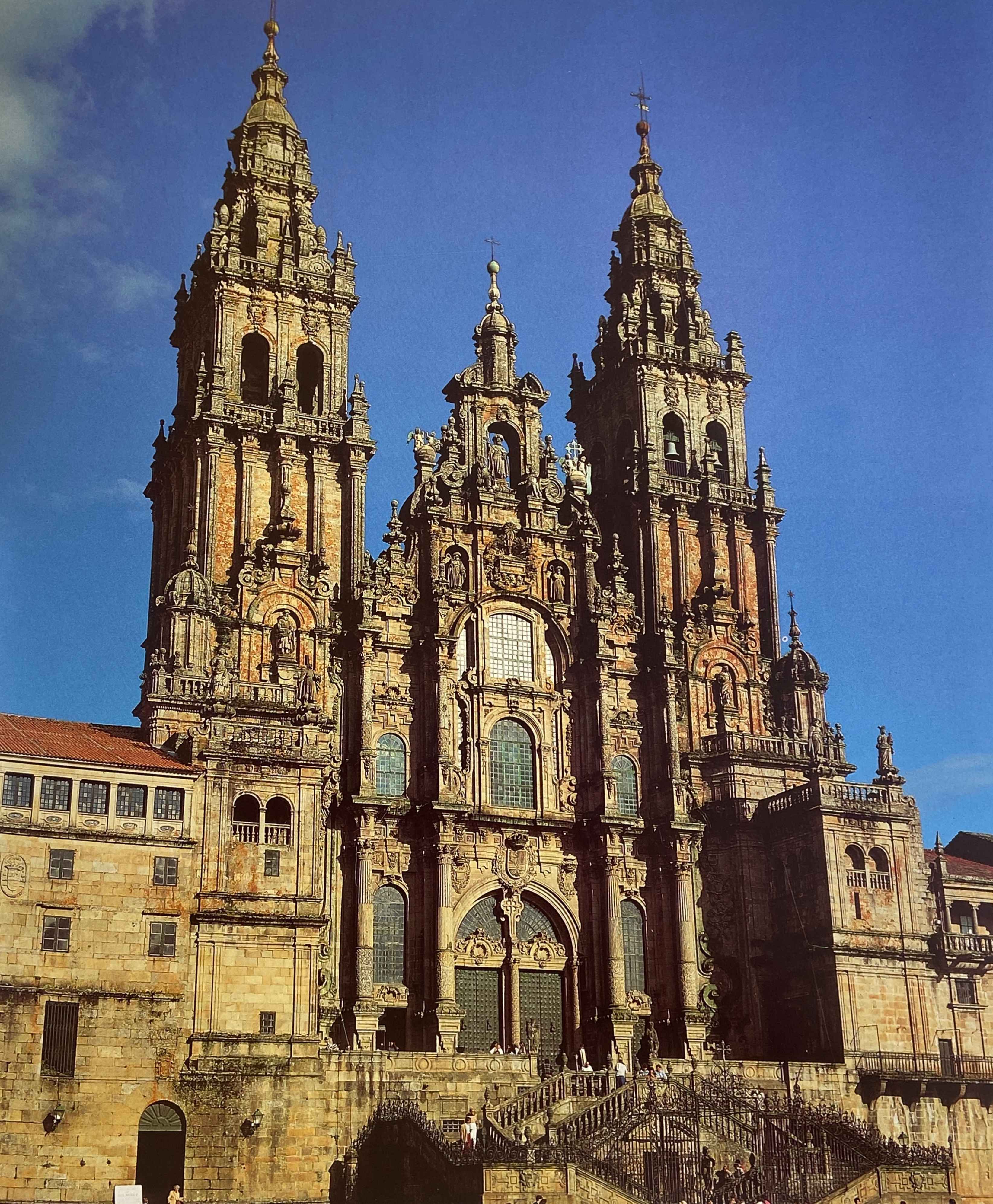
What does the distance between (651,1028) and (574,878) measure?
20.6ft

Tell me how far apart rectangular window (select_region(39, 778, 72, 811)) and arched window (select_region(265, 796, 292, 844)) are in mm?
6292

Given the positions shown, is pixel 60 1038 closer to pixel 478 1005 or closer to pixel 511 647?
pixel 478 1005

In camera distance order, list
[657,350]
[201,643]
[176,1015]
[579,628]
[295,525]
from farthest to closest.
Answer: [657,350]
[579,628]
[295,525]
[201,643]
[176,1015]

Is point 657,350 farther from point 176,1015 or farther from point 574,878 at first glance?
point 176,1015

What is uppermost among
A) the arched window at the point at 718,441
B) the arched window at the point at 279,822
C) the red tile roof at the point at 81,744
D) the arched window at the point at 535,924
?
the arched window at the point at 718,441

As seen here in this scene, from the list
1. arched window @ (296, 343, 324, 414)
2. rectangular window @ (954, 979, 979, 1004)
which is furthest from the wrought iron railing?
arched window @ (296, 343, 324, 414)

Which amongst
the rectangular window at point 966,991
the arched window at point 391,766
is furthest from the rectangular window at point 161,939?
the rectangular window at point 966,991

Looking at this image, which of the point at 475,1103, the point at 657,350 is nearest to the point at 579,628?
the point at 657,350

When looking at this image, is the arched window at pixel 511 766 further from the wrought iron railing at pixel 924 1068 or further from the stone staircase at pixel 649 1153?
the wrought iron railing at pixel 924 1068

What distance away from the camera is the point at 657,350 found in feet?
233

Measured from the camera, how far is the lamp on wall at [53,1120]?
145 ft

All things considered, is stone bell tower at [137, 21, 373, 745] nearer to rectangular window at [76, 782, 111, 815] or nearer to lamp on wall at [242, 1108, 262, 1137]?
rectangular window at [76, 782, 111, 815]

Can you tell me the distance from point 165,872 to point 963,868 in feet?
114

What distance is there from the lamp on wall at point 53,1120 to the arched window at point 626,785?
2472 centimetres
